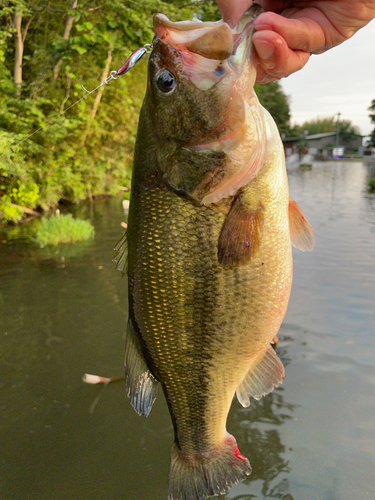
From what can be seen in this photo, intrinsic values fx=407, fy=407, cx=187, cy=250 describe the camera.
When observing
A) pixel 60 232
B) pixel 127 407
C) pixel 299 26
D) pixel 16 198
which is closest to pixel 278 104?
pixel 16 198

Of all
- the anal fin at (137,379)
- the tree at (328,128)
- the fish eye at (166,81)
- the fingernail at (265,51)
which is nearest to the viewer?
the fingernail at (265,51)

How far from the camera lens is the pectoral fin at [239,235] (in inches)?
68.6

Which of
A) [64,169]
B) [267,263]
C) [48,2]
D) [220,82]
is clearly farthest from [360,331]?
[48,2]

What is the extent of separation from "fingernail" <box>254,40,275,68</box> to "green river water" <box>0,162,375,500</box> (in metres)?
3.68

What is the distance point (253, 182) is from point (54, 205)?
15.3 meters

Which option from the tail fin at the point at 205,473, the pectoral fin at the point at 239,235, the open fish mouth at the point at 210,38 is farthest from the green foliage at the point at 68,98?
the tail fin at the point at 205,473

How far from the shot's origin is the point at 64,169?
15648 millimetres

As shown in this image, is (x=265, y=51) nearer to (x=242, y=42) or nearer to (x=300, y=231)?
(x=242, y=42)

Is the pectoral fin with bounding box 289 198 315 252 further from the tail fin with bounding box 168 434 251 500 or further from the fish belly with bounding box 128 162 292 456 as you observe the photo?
the tail fin with bounding box 168 434 251 500

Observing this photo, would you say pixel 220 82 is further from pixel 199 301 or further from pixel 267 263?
pixel 199 301

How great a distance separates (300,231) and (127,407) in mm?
3544

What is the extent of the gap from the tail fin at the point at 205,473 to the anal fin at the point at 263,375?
0.30 meters

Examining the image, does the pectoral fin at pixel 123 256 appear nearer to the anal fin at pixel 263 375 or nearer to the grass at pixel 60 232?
the anal fin at pixel 263 375

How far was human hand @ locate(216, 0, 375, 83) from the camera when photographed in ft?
5.50
